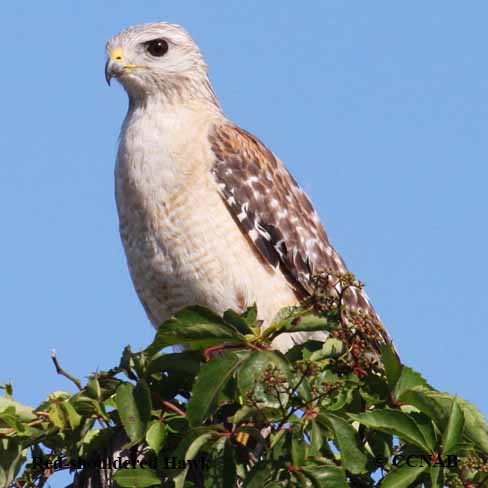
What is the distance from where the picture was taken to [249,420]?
552 centimetres

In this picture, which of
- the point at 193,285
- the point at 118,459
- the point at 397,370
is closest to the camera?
the point at 397,370

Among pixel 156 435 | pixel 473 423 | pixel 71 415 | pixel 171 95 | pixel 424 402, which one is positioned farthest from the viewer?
pixel 171 95

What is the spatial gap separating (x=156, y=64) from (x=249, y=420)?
15.9ft

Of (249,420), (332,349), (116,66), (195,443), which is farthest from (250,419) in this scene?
(116,66)

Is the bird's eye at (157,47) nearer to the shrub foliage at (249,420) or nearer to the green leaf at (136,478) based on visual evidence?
the shrub foliage at (249,420)

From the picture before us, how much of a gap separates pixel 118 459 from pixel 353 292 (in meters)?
3.79

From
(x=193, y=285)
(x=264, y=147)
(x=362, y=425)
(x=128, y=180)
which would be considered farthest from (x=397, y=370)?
(x=264, y=147)

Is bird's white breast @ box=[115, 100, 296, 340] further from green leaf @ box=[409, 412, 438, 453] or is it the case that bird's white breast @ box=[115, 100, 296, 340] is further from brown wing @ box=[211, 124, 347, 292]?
green leaf @ box=[409, 412, 438, 453]

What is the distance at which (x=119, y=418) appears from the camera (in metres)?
6.00

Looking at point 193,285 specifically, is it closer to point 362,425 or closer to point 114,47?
point 114,47

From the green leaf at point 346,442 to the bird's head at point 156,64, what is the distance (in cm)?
474

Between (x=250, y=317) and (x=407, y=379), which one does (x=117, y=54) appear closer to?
(x=250, y=317)

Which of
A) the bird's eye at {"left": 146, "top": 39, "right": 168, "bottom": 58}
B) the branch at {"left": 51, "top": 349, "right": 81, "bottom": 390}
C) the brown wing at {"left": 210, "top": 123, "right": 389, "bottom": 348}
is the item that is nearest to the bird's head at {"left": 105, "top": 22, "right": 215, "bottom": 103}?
the bird's eye at {"left": 146, "top": 39, "right": 168, "bottom": 58}

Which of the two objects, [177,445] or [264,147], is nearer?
[177,445]
